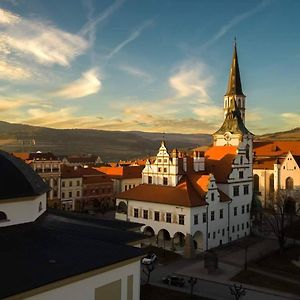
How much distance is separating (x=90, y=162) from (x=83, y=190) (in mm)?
40207

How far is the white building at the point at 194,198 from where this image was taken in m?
40.3

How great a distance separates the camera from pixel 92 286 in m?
16.7

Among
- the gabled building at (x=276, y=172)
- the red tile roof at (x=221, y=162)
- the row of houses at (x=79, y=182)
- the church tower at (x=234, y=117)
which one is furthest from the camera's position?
the gabled building at (x=276, y=172)

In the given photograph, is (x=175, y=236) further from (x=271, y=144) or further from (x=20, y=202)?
(x=271, y=144)

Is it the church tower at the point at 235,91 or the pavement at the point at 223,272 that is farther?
the church tower at the point at 235,91

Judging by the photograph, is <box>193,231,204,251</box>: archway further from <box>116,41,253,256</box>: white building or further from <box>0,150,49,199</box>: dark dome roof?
<box>0,150,49,199</box>: dark dome roof

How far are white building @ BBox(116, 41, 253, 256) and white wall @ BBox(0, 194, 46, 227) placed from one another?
836 inches

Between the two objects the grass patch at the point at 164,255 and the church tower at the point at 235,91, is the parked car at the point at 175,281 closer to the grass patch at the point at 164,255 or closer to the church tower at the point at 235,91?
the grass patch at the point at 164,255

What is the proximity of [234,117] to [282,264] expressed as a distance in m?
27.9

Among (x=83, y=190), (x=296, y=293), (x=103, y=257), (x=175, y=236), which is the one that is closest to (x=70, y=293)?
(x=103, y=257)

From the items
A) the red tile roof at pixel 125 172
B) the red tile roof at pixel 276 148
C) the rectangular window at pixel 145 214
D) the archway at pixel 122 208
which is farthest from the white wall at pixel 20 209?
the red tile roof at pixel 276 148

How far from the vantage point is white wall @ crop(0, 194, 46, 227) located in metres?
18.1

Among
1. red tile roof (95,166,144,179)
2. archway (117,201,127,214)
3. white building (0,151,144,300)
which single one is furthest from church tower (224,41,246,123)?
white building (0,151,144,300)

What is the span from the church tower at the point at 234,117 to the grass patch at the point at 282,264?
19034mm
